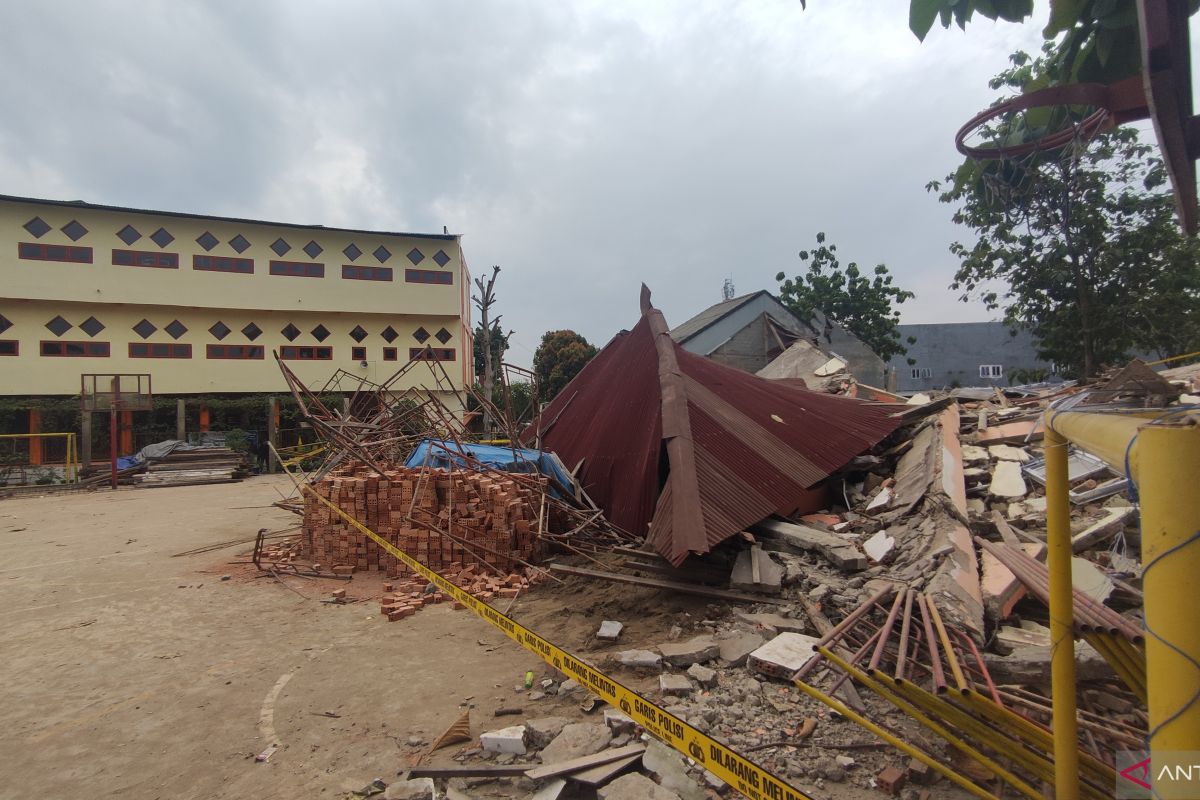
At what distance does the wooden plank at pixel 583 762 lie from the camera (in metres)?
3.05

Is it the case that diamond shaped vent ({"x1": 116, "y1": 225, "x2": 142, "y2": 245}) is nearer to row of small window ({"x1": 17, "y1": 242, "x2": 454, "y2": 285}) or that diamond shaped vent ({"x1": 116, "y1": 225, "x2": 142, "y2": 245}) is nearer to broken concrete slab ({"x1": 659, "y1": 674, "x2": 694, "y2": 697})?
row of small window ({"x1": 17, "y1": 242, "x2": 454, "y2": 285})

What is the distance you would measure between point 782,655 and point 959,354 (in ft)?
128

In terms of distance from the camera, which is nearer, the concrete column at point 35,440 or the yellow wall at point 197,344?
the concrete column at point 35,440

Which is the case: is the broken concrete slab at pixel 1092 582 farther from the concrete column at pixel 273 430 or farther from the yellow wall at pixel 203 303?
the yellow wall at pixel 203 303

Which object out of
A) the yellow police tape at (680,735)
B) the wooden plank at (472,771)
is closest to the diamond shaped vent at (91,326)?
the yellow police tape at (680,735)


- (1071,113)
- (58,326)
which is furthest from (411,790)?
(58,326)

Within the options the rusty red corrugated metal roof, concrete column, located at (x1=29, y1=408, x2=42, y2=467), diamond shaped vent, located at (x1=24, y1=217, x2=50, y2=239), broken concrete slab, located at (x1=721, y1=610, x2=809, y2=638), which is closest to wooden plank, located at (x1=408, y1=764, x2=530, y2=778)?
broken concrete slab, located at (x1=721, y1=610, x2=809, y2=638)

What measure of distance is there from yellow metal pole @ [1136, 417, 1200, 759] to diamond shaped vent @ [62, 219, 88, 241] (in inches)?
1278

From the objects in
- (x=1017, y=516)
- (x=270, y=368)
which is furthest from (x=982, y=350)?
(x=270, y=368)

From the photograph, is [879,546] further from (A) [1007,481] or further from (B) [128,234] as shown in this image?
(B) [128,234]

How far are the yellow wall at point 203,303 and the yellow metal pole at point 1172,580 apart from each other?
2848 cm

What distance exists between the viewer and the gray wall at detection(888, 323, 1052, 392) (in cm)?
3550

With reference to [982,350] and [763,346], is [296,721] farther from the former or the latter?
[982,350]

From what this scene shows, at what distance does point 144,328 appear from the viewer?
25.0 metres
